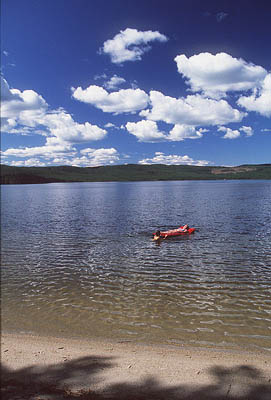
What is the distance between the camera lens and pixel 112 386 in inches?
328

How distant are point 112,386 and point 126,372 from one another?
875mm

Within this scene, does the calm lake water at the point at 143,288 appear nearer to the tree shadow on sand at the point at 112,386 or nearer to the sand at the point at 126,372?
the sand at the point at 126,372

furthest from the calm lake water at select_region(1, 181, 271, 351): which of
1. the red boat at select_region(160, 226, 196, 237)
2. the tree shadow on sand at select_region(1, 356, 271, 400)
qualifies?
the tree shadow on sand at select_region(1, 356, 271, 400)

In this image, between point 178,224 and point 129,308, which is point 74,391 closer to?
point 129,308

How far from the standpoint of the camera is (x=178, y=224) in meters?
45.7

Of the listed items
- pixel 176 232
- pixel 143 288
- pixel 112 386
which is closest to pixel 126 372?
pixel 112 386

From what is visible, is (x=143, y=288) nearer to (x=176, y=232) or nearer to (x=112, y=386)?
(x=112, y=386)

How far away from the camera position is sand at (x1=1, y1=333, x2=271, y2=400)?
8.01 m

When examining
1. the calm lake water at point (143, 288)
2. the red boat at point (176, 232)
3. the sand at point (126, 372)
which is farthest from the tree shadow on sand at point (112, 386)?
the red boat at point (176, 232)

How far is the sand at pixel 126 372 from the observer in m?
8.01

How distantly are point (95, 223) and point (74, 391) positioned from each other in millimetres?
39012

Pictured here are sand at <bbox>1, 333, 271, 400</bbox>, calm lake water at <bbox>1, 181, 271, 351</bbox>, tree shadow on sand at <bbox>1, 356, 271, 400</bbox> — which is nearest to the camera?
tree shadow on sand at <bbox>1, 356, 271, 400</bbox>

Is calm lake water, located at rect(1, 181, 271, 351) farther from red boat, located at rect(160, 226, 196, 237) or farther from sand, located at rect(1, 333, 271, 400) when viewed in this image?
red boat, located at rect(160, 226, 196, 237)

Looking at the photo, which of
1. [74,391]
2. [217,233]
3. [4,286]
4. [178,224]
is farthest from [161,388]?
[178,224]
